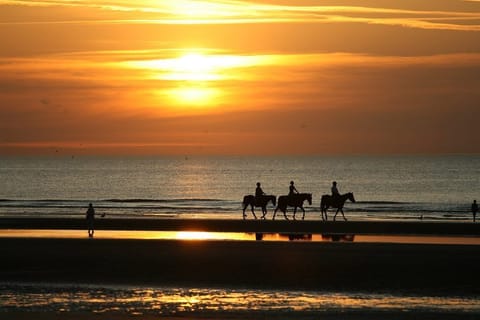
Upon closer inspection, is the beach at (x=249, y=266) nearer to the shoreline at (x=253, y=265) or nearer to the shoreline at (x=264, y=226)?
the shoreline at (x=253, y=265)

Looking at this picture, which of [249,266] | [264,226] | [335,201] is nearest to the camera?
[249,266]

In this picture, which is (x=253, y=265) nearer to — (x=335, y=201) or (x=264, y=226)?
(x=264, y=226)

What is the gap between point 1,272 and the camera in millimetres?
27938

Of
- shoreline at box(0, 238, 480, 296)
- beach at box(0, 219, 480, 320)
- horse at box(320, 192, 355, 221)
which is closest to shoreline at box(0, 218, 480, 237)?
horse at box(320, 192, 355, 221)

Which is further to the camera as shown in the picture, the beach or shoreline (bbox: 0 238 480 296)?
shoreline (bbox: 0 238 480 296)

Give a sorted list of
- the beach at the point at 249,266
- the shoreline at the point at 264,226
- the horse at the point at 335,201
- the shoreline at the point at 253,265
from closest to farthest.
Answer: the beach at the point at 249,266, the shoreline at the point at 253,265, the shoreline at the point at 264,226, the horse at the point at 335,201

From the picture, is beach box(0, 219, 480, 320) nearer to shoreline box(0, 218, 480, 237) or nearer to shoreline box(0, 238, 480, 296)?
shoreline box(0, 238, 480, 296)

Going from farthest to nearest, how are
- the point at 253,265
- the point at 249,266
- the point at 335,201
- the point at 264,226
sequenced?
the point at 335,201, the point at 264,226, the point at 253,265, the point at 249,266

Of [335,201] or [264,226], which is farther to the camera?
[335,201]

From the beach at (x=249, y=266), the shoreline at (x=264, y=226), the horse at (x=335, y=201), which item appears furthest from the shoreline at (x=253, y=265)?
the horse at (x=335, y=201)

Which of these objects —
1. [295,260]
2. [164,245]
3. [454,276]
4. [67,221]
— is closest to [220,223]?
[67,221]

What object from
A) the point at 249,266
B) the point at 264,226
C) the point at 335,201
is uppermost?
the point at 335,201

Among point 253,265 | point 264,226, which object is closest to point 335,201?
point 264,226

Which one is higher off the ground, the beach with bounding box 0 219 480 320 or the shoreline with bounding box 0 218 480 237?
the shoreline with bounding box 0 218 480 237
